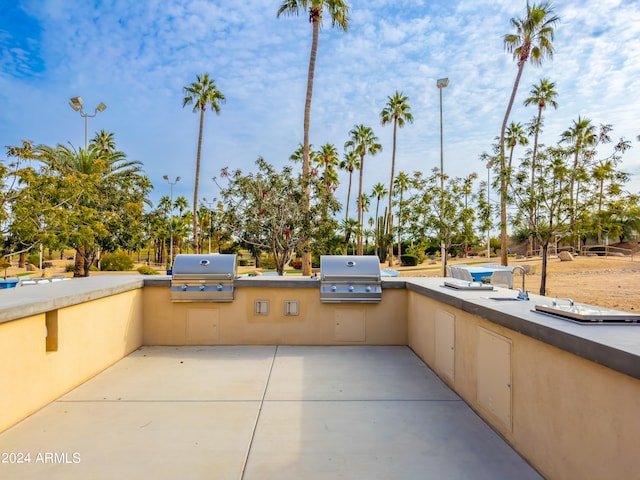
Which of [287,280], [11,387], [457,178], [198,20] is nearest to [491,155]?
[457,178]

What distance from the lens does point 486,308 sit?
277 cm

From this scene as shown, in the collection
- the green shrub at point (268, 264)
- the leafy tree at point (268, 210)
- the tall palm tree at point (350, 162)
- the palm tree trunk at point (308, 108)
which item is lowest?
the green shrub at point (268, 264)

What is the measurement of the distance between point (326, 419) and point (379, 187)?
46.9m

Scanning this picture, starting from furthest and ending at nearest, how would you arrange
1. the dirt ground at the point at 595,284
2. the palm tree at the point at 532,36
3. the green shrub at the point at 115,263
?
1. the green shrub at the point at 115,263
2. the palm tree at the point at 532,36
3. the dirt ground at the point at 595,284

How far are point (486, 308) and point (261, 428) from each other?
1787mm

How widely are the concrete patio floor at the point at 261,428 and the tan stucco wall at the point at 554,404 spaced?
17cm

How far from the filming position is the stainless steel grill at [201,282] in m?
4.80

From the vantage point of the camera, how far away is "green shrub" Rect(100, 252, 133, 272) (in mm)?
27203

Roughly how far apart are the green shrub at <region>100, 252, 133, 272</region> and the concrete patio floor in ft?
86.5

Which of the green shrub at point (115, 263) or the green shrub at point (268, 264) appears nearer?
the green shrub at point (115, 263)

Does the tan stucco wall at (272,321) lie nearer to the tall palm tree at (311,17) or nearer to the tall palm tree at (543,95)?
the tall palm tree at (311,17)

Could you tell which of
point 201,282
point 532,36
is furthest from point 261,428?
point 532,36

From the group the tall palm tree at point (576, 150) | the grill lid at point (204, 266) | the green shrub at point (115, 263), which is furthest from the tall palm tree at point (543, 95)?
the green shrub at point (115, 263)

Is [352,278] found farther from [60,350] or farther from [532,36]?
[532,36]
